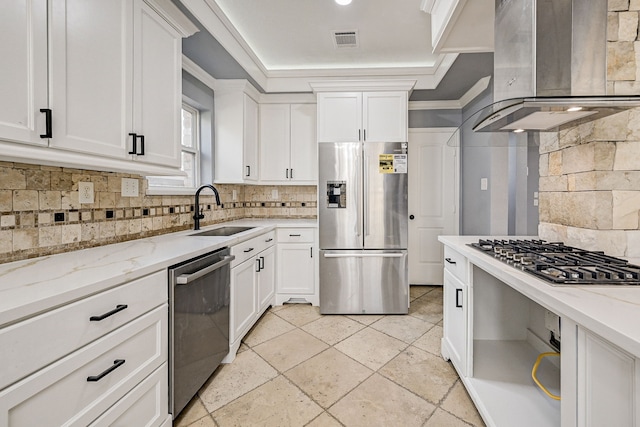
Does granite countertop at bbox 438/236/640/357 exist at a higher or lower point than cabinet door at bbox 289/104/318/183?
lower

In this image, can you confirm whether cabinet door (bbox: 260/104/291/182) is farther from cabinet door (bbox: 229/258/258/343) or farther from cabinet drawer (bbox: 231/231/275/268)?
cabinet door (bbox: 229/258/258/343)

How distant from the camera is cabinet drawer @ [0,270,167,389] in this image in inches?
31.1

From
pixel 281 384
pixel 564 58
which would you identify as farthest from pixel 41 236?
pixel 564 58

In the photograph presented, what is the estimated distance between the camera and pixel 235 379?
1949 millimetres

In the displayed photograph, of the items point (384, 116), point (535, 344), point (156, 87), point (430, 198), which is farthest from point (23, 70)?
point (430, 198)

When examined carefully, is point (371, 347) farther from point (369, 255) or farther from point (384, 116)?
point (384, 116)

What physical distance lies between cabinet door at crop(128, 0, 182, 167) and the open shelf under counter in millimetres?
2266

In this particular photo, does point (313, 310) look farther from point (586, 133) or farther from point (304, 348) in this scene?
point (586, 133)

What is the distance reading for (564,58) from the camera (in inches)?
50.9

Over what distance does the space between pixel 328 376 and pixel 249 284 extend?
972 millimetres

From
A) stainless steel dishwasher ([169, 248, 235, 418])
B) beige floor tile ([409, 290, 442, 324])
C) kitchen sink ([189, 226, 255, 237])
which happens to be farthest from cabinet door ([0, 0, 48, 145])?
beige floor tile ([409, 290, 442, 324])

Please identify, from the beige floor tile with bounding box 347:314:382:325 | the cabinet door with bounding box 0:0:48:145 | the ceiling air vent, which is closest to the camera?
the cabinet door with bounding box 0:0:48:145

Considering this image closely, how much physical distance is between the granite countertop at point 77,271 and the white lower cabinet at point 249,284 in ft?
1.45

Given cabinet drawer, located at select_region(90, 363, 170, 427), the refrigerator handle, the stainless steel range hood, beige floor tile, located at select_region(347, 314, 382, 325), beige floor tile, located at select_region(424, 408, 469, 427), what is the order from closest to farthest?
1. cabinet drawer, located at select_region(90, 363, 170, 427)
2. the stainless steel range hood
3. beige floor tile, located at select_region(424, 408, 469, 427)
4. beige floor tile, located at select_region(347, 314, 382, 325)
5. the refrigerator handle
